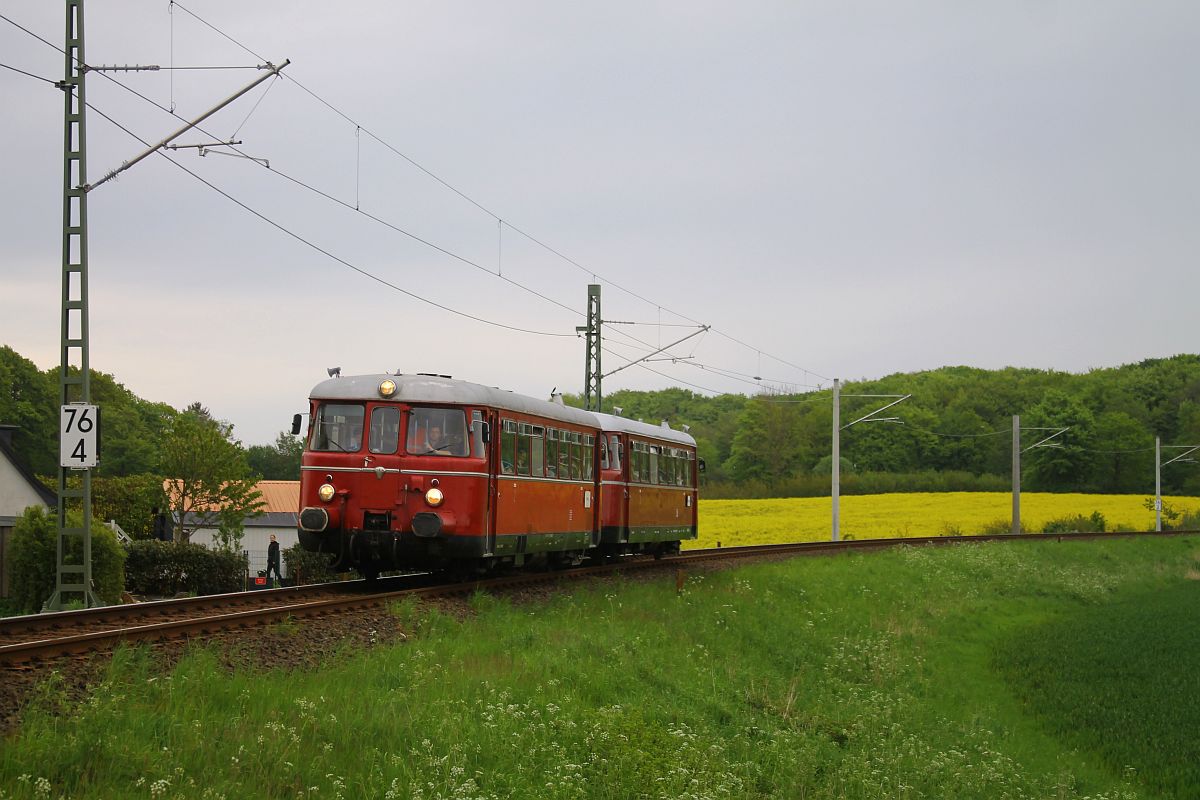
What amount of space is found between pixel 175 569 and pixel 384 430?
950 centimetres

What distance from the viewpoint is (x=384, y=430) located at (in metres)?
18.7

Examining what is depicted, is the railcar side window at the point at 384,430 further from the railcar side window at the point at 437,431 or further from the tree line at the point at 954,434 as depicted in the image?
the tree line at the point at 954,434

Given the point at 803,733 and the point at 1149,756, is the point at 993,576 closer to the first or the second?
the point at 1149,756

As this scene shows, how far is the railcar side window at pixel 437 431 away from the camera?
18.6 m

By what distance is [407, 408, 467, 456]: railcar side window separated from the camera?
1856cm

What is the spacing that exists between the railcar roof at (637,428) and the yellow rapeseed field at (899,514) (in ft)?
68.6

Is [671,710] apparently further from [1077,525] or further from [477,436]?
[1077,525]

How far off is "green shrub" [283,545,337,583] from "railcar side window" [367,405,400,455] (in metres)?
10.4

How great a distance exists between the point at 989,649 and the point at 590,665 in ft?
49.3

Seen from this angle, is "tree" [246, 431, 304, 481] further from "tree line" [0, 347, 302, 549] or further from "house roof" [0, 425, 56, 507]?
"house roof" [0, 425, 56, 507]

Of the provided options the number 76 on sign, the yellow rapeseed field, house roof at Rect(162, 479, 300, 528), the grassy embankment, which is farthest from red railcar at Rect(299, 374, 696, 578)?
house roof at Rect(162, 479, 300, 528)

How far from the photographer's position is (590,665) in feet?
45.4

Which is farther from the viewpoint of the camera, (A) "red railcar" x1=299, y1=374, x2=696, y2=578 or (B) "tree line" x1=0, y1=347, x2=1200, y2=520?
Result: (B) "tree line" x1=0, y1=347, x2=1200, y2=520

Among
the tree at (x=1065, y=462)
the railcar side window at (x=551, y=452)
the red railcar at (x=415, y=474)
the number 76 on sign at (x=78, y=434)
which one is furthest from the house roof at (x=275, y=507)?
the tree at (x=1065, y=462)
